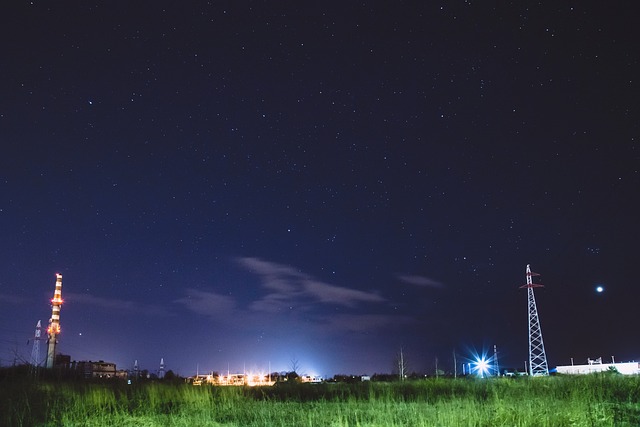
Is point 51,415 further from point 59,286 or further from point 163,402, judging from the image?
point 59,286

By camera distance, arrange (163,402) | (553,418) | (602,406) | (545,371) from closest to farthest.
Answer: (553,418)
(602,406)
(163,402)
(545,371)

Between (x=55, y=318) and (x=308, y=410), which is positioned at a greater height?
(x=55, y=318)

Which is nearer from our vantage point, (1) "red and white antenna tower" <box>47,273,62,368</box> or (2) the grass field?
(2) the grass field

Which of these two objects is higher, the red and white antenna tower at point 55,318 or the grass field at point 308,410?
the red and white antenna tower at point 55,318

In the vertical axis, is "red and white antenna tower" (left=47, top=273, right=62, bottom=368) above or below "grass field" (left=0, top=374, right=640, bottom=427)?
above

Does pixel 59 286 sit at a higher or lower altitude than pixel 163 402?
higher

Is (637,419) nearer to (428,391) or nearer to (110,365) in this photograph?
(428,391)

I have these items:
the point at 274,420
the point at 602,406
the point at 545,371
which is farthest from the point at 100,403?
the point at 545,371

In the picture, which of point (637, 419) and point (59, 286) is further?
point (59, 286)

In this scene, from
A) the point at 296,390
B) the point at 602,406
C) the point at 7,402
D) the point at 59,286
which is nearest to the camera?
the point at 602,406

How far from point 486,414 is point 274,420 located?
5.05 m

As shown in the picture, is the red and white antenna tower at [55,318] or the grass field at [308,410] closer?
the grass field at [308,410]

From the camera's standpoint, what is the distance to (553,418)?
1119 cm

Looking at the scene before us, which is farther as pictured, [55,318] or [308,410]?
[55,318]
